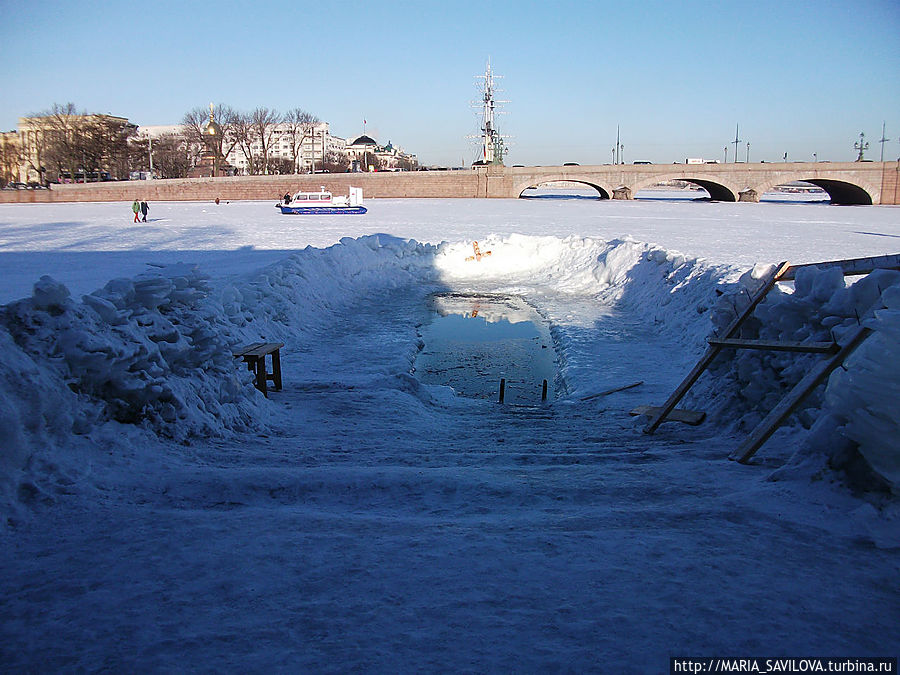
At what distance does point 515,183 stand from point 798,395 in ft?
222

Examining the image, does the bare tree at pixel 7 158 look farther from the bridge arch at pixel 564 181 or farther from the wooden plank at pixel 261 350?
the wooden plank at pixel 261 350

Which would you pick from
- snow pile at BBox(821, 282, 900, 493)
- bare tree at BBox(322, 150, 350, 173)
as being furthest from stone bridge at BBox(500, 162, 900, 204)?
snow pile at BBox(821, 282, 900, 493)

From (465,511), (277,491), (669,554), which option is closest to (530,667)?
(669,554)

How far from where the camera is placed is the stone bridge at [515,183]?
204 feet

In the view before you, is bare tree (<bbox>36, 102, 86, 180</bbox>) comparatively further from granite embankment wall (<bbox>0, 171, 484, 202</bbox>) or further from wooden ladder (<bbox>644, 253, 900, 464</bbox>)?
wooden ladder (<bbox>644, 253, 900, 464</bbox>)

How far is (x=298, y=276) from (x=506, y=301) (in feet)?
17.8

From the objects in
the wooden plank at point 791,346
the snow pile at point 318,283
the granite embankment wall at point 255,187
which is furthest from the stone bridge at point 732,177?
the wooden plank at point 791,346

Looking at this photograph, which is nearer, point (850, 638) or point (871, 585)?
point (850, 638)

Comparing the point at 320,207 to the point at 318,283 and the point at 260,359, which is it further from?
the point at 260,359

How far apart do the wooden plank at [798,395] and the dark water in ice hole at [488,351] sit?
4.39m

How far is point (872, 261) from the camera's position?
217 inches

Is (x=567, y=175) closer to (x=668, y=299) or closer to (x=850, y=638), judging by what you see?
(x=668, y=299)

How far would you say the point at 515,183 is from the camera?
230ft

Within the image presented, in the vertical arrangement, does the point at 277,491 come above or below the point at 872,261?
below
